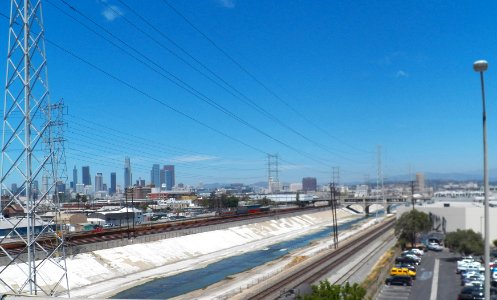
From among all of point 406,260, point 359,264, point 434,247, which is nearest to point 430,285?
point 406,260

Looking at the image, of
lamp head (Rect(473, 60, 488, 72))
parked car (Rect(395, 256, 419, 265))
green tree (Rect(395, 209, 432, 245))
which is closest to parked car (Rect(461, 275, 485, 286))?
parked car (Rect(395, 256, 419, 265))

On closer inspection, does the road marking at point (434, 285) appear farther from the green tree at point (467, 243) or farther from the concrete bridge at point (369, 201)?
the concrete bridge at point (369, 201)

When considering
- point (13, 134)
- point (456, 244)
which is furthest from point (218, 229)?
point (13, 134)

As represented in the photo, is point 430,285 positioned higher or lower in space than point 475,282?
lower

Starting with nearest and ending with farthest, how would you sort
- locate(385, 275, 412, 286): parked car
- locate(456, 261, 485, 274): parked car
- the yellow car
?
locate(385, 275, 412, 286): parked car → the yellow car → locate(456, 261, 485, 274): parked car

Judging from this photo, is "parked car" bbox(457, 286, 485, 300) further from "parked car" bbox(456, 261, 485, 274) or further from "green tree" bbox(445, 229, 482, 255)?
"green tree" bbox(445, 229, 482, 255)

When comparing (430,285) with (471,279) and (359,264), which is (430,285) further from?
(359,264)

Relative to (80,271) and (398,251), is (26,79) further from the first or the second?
(398,251)
